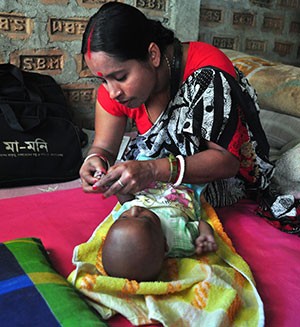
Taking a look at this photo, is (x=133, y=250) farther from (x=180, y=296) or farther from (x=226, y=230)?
(x=226, y=230)

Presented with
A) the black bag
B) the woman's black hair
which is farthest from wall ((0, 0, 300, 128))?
the woman's black hair

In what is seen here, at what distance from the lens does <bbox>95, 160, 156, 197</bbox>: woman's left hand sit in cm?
97

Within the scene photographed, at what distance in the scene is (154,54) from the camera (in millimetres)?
1125

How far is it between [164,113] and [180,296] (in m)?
0.61

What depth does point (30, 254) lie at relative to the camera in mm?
977

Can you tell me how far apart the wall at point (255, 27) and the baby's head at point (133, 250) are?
193 cm

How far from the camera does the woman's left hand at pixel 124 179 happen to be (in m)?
0.97

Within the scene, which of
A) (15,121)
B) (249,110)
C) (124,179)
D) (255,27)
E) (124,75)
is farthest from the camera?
(255,27)

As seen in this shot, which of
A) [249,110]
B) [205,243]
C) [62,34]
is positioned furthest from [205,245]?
[62,34]

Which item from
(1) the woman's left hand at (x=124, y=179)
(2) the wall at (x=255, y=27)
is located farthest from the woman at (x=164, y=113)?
(2) the wall at (x=255, y=27)

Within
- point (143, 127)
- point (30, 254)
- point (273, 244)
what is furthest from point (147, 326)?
point (143, 127)

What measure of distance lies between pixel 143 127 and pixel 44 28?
99 centimetres

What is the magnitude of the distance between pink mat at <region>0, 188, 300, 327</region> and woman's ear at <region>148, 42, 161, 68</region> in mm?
545

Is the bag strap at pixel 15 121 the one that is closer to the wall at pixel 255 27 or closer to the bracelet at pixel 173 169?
the bracelet at pixel 173 169
